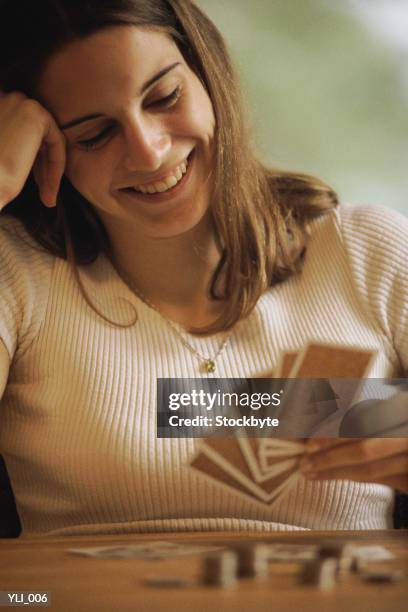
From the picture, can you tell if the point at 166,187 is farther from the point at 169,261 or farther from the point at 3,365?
the point at 3,365

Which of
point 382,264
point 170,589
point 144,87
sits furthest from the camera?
point 382,264

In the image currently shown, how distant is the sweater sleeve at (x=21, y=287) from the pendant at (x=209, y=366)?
0.19 metres

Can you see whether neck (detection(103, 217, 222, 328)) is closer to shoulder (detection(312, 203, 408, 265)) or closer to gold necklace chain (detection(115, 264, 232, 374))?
gold necklace chain (detection(115, 264, 232, 374))

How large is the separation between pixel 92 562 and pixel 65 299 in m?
0.30

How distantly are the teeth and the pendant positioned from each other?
0.19 m

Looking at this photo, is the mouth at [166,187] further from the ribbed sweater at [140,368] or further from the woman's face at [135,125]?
the ribbed sweater at [140,368]

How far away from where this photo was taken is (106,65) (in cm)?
80

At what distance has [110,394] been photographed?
86 cm

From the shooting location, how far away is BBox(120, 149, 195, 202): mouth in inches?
34.3

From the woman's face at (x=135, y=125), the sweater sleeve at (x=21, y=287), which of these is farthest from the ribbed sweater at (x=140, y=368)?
the woman's face at (x=135, y=125)

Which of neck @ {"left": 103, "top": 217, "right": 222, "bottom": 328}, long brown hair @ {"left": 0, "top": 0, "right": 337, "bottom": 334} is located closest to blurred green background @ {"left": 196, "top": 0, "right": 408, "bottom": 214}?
long brown hair @ {"left": 0, "top": 0, "right": 337, "bottom": 334}

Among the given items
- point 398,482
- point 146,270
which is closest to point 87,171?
point 146,270

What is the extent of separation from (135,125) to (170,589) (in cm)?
45

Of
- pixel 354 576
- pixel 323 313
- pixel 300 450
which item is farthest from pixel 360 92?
pixel 354 576
